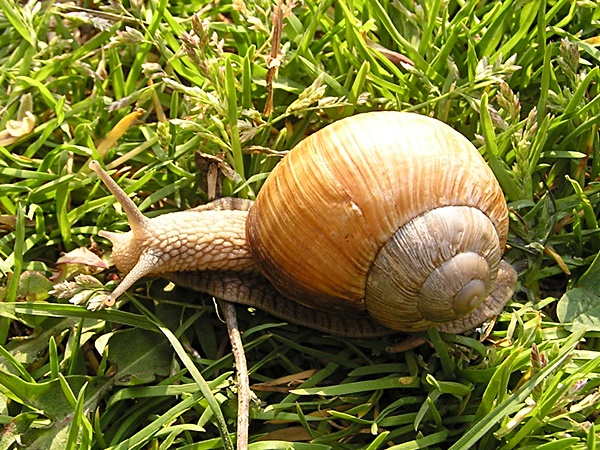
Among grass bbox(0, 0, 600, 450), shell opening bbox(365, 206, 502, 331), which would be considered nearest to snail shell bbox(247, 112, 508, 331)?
shell opening bbox(365, 206, 502, 331)

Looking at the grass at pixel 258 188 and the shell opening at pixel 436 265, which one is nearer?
the shell opening at pixel 436 265

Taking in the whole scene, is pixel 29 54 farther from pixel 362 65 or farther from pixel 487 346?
pixel 487 346

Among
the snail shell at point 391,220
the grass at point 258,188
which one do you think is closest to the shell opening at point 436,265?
the snail shell at point 391,220

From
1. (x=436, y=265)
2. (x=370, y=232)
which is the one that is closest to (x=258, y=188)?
(x=370, y=232)

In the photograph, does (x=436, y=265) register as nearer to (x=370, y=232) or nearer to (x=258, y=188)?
(x=370, y=232)

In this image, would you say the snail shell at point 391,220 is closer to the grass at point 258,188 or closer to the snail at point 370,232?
the snail at point 370,232

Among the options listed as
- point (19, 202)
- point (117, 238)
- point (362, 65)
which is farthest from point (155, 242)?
point (362, 65)

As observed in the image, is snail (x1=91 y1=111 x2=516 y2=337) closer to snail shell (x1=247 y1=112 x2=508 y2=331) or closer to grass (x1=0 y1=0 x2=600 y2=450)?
snail shell (x1=247 y1=112 x2=508 y2=331)
